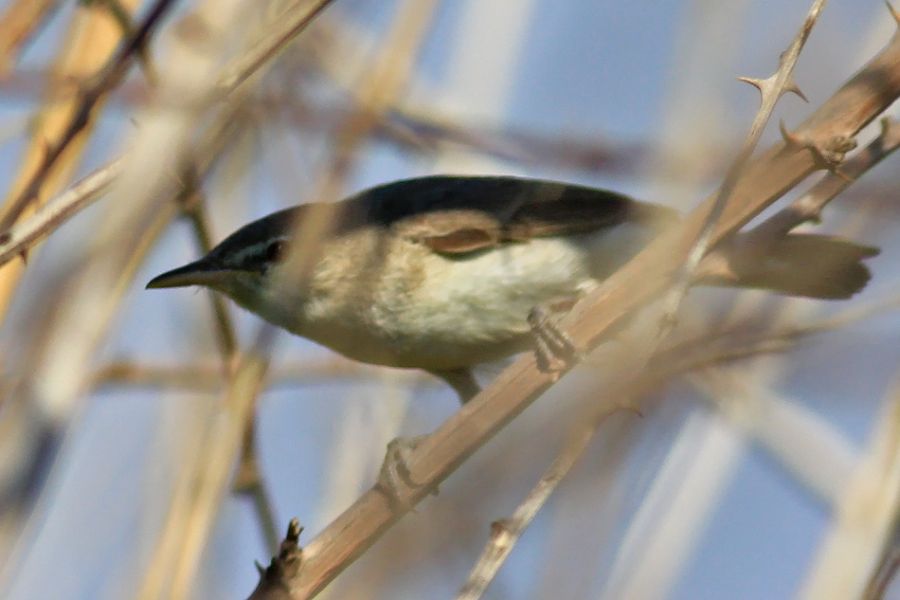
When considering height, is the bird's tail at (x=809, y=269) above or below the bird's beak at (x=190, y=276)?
below

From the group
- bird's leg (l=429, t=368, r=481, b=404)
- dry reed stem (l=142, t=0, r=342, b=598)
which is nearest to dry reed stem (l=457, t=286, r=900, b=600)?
dry reed stem (l=142, t=0, r=342, b=598)

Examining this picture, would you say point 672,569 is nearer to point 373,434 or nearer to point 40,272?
point 373,434

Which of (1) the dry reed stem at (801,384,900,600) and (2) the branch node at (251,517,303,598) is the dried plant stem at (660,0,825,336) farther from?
(1) the dry reed stem at (801,384,900,600)

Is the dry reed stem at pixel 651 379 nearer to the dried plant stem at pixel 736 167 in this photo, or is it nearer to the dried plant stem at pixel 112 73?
the dried plant stem at pixel 736 167

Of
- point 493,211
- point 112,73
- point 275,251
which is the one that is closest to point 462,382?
point 493,211

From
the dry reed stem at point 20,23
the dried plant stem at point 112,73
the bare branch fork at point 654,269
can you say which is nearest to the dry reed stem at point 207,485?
the bare branch fork at point 654,269

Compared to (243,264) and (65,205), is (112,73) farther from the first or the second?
(243,264)
